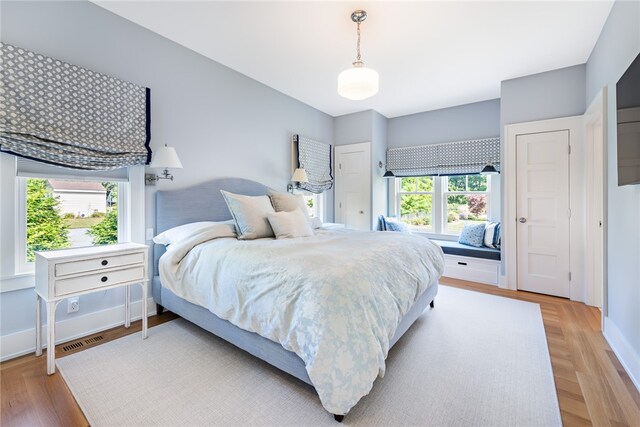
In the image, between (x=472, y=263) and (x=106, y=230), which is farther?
(x=472, y=263)

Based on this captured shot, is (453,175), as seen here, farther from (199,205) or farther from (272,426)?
(272,426)

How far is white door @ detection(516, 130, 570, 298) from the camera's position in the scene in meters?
3.27

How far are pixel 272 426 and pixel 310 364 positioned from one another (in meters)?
0.37

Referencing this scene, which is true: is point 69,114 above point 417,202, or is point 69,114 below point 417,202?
above

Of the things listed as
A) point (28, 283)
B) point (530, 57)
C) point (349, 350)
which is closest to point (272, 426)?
point (349, 350)

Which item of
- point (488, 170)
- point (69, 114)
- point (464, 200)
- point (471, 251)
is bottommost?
point (471, 251)

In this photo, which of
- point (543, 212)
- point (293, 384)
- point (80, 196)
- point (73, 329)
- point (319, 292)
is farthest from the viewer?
point (543, 212)

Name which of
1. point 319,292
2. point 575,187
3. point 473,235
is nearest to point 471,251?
point 473,235

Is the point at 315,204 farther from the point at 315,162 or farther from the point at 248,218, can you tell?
the point at 248,218

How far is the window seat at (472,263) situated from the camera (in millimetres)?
3730

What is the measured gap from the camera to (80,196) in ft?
7.59

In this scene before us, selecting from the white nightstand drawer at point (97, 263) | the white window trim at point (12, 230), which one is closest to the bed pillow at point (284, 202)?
the white nightstand drawer at point (97, 263)

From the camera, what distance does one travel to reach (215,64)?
3.16 meters

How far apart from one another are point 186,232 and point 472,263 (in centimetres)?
368
